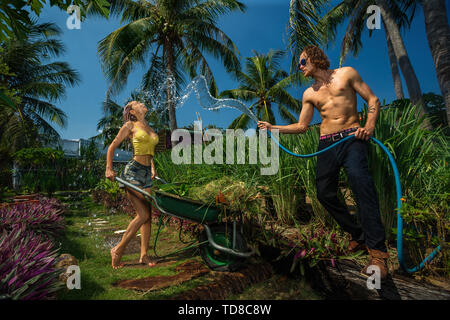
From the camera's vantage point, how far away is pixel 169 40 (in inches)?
503

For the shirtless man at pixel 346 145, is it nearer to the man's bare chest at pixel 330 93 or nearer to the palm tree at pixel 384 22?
the man's bare chest at pixel 330 93

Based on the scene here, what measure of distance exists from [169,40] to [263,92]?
978 centimetres

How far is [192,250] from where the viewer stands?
3.13 m

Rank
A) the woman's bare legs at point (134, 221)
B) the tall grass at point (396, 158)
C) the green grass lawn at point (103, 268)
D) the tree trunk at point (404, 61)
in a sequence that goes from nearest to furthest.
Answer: the green grass lawn at point (103, 268)
the tall grass at point (396, 158)
the woman's bare legs at point (134, 221)
the tree trunk at point (404, 61)

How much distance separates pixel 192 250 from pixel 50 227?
2444 millimetres

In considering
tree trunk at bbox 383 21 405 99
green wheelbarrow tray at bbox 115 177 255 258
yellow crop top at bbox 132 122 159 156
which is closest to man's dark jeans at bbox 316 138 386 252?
green wheelbarrow tray at bbox 115 177 255 258

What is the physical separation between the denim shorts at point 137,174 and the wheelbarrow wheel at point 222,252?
0.91 metres

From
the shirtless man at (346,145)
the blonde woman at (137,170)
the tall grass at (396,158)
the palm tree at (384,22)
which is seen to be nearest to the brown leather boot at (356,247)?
the shirtless man at (346,145)

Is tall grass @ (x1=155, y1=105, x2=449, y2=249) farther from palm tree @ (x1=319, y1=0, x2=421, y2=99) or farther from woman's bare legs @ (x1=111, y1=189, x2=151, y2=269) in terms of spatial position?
palm tree @ (x1=319, y1=0, x2=421, y2=99)

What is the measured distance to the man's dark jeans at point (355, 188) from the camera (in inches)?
75.3

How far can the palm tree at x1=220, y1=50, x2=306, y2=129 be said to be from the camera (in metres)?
19.8
